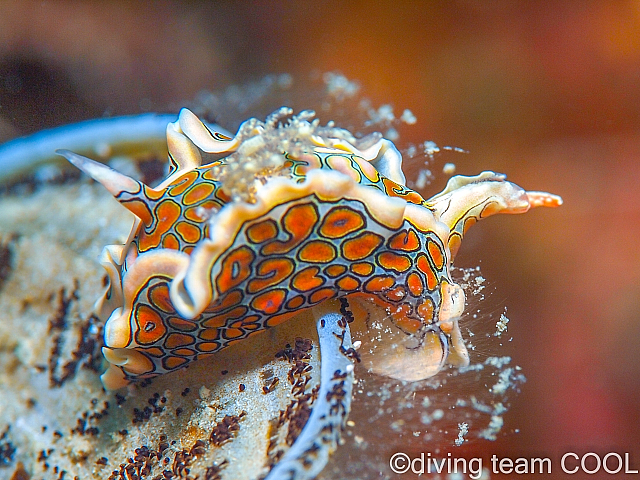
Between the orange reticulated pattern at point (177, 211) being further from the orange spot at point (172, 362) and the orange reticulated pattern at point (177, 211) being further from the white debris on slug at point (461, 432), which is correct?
the white debris on slug at point (461, 432)

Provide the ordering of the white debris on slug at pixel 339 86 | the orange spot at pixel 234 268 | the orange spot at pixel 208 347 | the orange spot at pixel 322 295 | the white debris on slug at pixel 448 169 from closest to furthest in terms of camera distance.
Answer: the orange spot at pixel 234 268 → the orange spot at pixel 322 295 → the orange spot at pixel 208 347 → the white debris on slug at pixel 448 169 → the white debris on slug at pixel 339 86

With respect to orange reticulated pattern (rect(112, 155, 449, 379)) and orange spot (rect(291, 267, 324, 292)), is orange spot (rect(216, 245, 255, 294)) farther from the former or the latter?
orange spot (rect(291, 267, 324, 292))

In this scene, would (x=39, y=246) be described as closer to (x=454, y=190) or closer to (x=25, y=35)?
(x=25, y=35)

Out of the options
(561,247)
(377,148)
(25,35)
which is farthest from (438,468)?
(25,35)

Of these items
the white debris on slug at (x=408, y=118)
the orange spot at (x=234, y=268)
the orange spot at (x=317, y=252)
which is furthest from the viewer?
the white debris on slug at (x=408, y=118)

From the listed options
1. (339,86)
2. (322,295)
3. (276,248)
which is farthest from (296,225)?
(339,86)

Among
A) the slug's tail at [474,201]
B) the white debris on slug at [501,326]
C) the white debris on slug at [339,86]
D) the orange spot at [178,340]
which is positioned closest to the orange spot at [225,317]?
the orange spot at [178,340]

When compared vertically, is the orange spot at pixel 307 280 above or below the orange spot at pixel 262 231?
below

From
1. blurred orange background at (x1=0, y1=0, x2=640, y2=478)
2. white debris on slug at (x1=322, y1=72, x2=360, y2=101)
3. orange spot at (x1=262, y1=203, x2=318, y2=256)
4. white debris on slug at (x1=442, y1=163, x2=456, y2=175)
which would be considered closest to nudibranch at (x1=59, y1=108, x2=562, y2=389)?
orange spot at (x1=262, y1=203, x2=318, y2=256)
